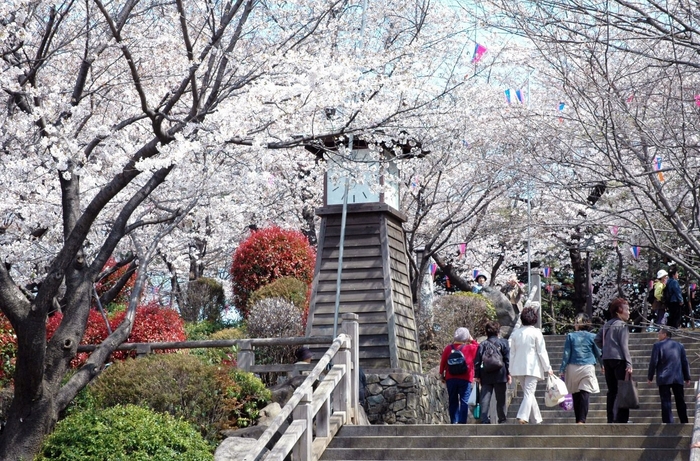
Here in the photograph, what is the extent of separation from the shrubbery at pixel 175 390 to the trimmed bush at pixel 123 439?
1.36 metres

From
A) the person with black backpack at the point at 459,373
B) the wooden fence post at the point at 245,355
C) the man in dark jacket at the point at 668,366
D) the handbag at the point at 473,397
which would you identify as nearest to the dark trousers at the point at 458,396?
the person with black backpack at the point at 459,373

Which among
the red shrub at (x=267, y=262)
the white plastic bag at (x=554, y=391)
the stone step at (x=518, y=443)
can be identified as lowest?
the stone step at (x=518, y=443)

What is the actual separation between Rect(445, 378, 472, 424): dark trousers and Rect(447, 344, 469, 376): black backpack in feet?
0.45

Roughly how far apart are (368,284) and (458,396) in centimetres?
462

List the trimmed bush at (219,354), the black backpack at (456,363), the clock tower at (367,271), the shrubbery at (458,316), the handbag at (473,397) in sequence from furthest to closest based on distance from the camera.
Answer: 1. the shrubbery at (458,316)
2. the trimmed bush at (219,354)
3. the clock tower at (367,271)
4. the handbag at (473,397)
5. the black backpack at (456,363)

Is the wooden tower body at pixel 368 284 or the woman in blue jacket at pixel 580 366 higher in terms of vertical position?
the wooden tower body at pixel 368 284

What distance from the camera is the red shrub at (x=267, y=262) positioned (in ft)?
67.7

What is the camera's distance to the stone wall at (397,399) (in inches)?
591

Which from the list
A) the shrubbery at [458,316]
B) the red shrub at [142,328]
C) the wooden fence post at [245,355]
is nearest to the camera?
the wooden fence post at [245,355]

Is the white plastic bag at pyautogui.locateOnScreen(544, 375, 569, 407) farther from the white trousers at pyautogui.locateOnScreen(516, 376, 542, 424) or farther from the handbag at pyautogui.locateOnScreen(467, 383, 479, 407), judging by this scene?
the handbag at pyautogui.locateOnScreen(467, 383, 479, 407)

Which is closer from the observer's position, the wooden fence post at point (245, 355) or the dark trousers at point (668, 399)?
the dark trousers at point (668, 399)

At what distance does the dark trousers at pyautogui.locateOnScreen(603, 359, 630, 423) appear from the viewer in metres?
10.6

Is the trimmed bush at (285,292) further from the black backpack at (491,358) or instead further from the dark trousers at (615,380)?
the dark trousers at (615,380)

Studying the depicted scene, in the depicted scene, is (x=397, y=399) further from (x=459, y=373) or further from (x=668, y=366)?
(x=668, y=366)
